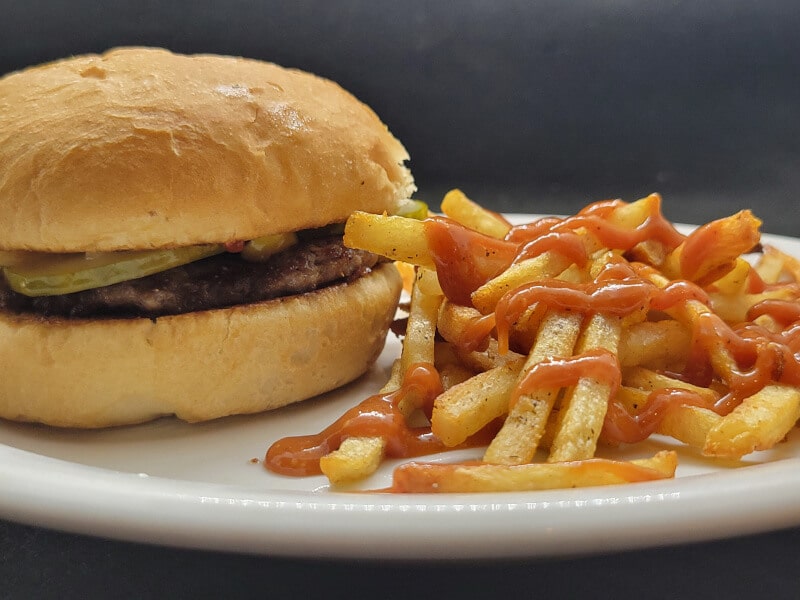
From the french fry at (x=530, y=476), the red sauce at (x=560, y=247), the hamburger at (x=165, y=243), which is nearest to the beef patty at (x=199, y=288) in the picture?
the hamburger at (x=165, y=243)

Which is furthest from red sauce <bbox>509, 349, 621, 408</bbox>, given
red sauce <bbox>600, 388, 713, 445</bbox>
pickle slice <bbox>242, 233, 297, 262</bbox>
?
pickle slice <bbox>242, 233, 297, 262</bbox>

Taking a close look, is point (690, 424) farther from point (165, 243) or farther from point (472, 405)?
point (165, 243)

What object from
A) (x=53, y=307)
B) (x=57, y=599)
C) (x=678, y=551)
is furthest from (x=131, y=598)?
(x=678, y=551)

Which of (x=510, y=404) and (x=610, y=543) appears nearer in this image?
(x=610, y=543)

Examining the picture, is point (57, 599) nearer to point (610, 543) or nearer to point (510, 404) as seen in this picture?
point (510, 404)

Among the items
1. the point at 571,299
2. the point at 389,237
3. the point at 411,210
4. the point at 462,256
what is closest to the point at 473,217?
the point at 411,210

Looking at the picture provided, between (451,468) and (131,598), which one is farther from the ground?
(451,468)

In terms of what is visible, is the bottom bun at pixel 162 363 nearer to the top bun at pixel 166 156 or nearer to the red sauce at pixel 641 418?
the top bun at pixel 166 156
